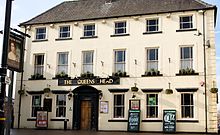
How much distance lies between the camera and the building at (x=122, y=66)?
22.2 meters

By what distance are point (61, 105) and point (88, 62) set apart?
3.92 metres

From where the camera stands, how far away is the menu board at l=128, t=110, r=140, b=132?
2261cm

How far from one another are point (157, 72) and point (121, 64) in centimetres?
286

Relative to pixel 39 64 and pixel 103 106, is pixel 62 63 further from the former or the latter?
pixel 103 106

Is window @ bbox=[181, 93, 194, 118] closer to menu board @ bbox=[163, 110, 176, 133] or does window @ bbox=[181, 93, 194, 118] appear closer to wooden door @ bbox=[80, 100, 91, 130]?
menu board @ bbox=[163, 110, 176, 133]

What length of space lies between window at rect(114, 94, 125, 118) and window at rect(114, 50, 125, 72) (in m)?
2.01

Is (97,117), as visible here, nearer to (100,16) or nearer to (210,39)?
(100,16)

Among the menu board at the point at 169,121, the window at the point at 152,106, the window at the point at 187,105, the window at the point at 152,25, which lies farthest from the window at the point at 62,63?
the window at the point at 187,105

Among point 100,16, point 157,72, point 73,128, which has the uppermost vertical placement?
point 100,16

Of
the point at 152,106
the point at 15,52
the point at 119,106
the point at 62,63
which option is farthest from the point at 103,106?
the point at 15,52

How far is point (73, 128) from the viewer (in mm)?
24219

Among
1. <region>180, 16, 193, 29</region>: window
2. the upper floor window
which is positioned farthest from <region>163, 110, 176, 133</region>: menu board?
the upper floor window

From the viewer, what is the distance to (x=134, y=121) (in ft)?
74.5

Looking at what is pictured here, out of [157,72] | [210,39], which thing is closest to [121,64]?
[157,72]
